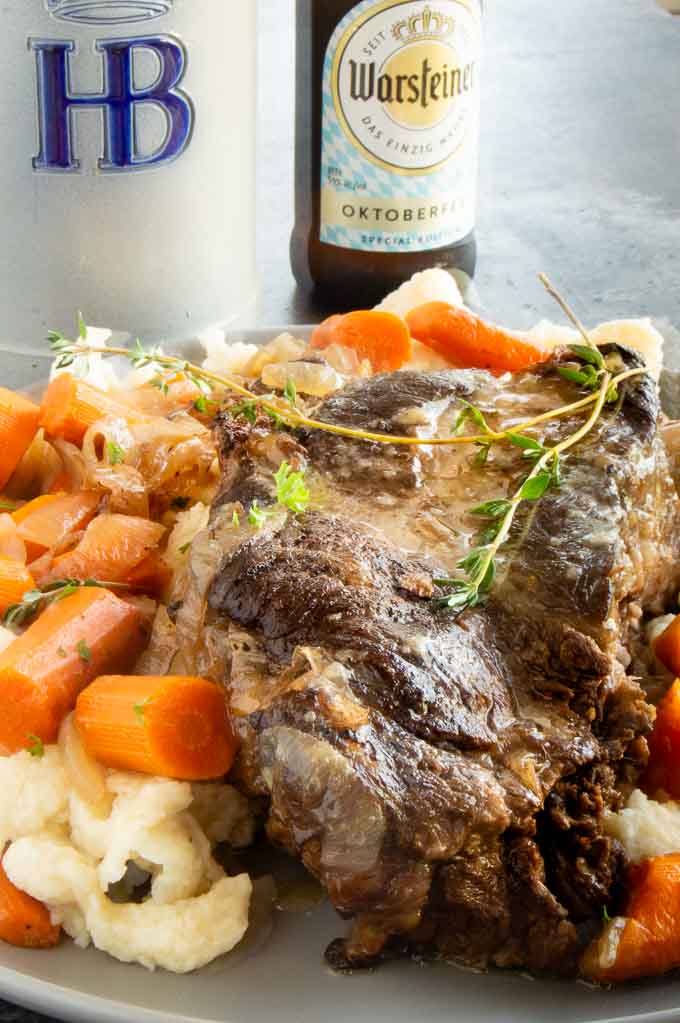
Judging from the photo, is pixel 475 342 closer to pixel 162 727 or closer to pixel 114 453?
pixel 114 453

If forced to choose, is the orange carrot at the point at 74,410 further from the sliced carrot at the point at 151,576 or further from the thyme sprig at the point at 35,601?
the thyme sprig at the point at 35,601

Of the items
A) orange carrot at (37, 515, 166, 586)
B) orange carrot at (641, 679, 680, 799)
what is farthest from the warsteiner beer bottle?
orange carrot at (641, 679, 680, 799)

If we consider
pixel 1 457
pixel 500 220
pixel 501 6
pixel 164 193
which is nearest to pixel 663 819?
pixel 1 457

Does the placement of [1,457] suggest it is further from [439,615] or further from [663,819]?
[663,819]

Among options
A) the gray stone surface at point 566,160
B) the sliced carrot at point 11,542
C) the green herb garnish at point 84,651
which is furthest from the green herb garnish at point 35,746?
the gray stone surface at point 566,160

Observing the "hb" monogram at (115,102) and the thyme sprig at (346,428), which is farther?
the "hb" monogram at (115,102)

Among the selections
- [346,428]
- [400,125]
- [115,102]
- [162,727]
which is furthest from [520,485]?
[400,125]

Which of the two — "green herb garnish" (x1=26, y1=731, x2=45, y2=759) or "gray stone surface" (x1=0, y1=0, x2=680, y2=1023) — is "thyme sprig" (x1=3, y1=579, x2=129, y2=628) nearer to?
"green herb garnish" (x1=26, y1=731, x2=45, y2=759)

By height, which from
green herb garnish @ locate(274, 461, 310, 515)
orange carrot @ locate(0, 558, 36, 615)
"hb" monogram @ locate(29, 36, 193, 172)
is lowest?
orange carrot @ locate(0, 558, 36, 615)
